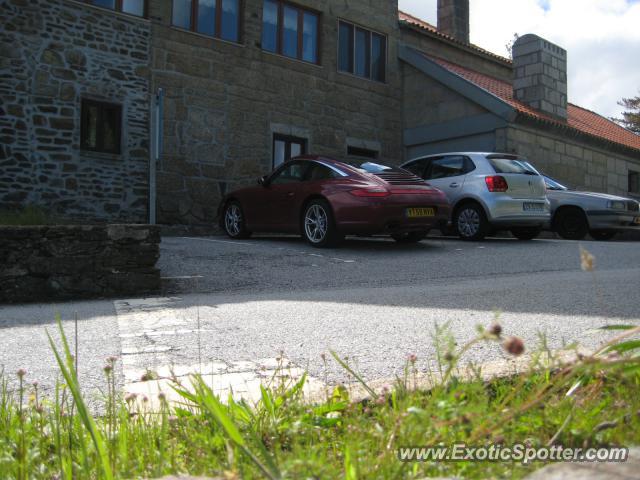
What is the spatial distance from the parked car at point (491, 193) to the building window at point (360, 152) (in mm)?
6252

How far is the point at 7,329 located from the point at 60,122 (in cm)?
964

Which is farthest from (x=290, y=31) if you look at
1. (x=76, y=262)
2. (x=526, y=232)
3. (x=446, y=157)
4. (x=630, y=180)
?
(x=630, y=180)

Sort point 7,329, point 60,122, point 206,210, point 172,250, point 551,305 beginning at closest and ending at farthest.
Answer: point 7,329 < point 551,305 < point 172,250 < point 60,122 < point 206,210

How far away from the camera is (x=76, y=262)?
273 inches

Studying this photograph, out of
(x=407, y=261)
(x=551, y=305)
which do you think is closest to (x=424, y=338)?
(x=551, y=305)

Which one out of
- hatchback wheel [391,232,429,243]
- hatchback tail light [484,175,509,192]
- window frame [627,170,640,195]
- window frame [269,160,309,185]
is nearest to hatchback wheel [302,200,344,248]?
window frame [269,160,309,185]

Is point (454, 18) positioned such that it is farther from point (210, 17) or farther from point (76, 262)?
point (76, 262)

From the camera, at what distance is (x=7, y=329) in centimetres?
484

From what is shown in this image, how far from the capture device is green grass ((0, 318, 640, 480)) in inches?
60.9

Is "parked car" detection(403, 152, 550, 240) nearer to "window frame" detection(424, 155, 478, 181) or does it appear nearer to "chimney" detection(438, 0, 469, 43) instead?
"window frame" detection(424, 155, 478, 181)

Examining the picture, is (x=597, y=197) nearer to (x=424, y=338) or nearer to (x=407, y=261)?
(x=407, y=261)

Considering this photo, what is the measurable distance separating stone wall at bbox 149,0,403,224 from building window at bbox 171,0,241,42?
0.25 metres

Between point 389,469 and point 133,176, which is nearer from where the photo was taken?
point 389,469

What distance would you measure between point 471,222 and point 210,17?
8.59 m
